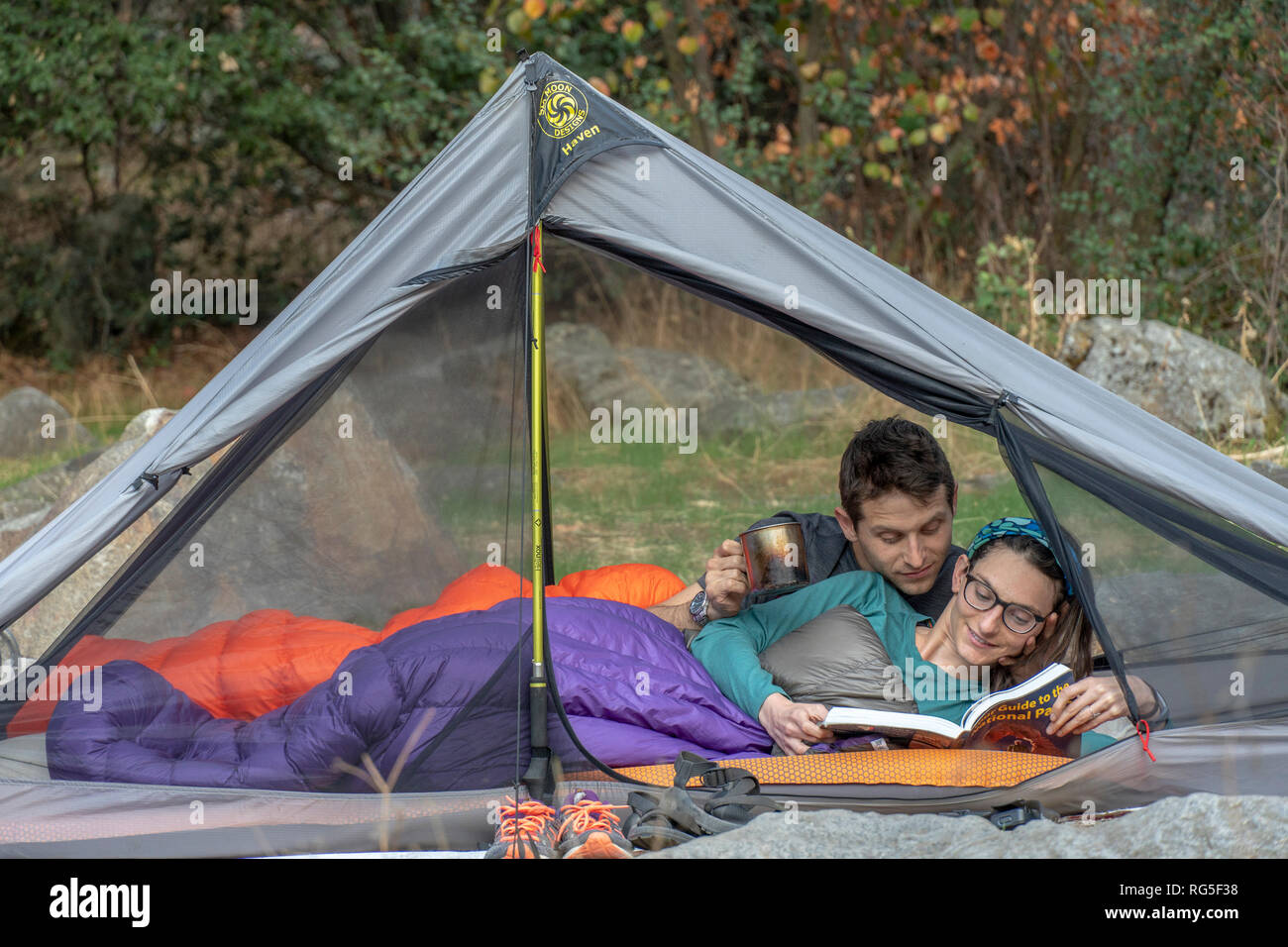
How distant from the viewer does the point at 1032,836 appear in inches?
88.8

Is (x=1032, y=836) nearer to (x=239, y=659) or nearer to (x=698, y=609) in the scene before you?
(x=698, y=609)

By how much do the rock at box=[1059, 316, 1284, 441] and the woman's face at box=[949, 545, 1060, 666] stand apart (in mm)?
3257

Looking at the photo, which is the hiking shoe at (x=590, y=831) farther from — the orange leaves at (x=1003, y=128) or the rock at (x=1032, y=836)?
the orange leaves at (x=1003, y=128)

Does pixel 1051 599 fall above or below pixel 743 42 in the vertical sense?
below

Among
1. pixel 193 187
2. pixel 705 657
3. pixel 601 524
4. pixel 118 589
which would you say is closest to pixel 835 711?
pixel 705 657

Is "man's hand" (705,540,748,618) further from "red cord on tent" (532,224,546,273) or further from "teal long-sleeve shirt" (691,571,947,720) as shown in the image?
"red cord on tent" (532,224,546,273)

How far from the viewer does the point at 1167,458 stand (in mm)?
2508

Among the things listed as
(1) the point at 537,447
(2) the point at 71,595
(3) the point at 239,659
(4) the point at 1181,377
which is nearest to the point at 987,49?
(4) the point at 1181,377

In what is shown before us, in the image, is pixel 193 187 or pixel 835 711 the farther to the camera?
pixel 193 187

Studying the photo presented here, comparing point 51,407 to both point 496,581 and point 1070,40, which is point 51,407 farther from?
point 1070,40

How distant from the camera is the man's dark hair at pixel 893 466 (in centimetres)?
287

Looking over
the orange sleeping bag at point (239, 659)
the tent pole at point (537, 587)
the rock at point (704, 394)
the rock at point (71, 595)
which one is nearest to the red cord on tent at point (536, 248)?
the tent pole at point (537, 587)

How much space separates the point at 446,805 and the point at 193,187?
25.7ft
